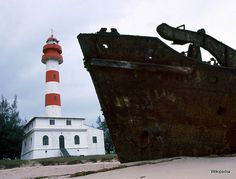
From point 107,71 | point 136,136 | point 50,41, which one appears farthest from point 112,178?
point 50,41

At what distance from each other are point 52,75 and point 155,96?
29.7 metres

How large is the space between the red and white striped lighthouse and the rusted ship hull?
2813 cm

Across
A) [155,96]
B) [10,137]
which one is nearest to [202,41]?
[155,96]

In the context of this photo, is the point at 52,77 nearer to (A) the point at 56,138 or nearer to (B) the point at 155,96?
(A) the point at 56,138

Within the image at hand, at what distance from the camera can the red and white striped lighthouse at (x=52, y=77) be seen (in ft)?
111

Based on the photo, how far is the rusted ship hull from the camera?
6188mm

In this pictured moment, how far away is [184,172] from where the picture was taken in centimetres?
433

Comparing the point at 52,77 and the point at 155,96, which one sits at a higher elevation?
the point at 52,77

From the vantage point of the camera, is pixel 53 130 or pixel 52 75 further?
pixel 53 130

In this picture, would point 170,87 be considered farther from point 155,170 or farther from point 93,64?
point 155,170

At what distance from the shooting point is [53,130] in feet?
115

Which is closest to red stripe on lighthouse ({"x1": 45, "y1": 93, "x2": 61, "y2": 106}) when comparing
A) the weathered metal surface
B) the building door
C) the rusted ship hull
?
the building door

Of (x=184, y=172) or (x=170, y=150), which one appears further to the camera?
(x=170, y=150)

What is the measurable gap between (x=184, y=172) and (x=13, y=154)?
103ft
